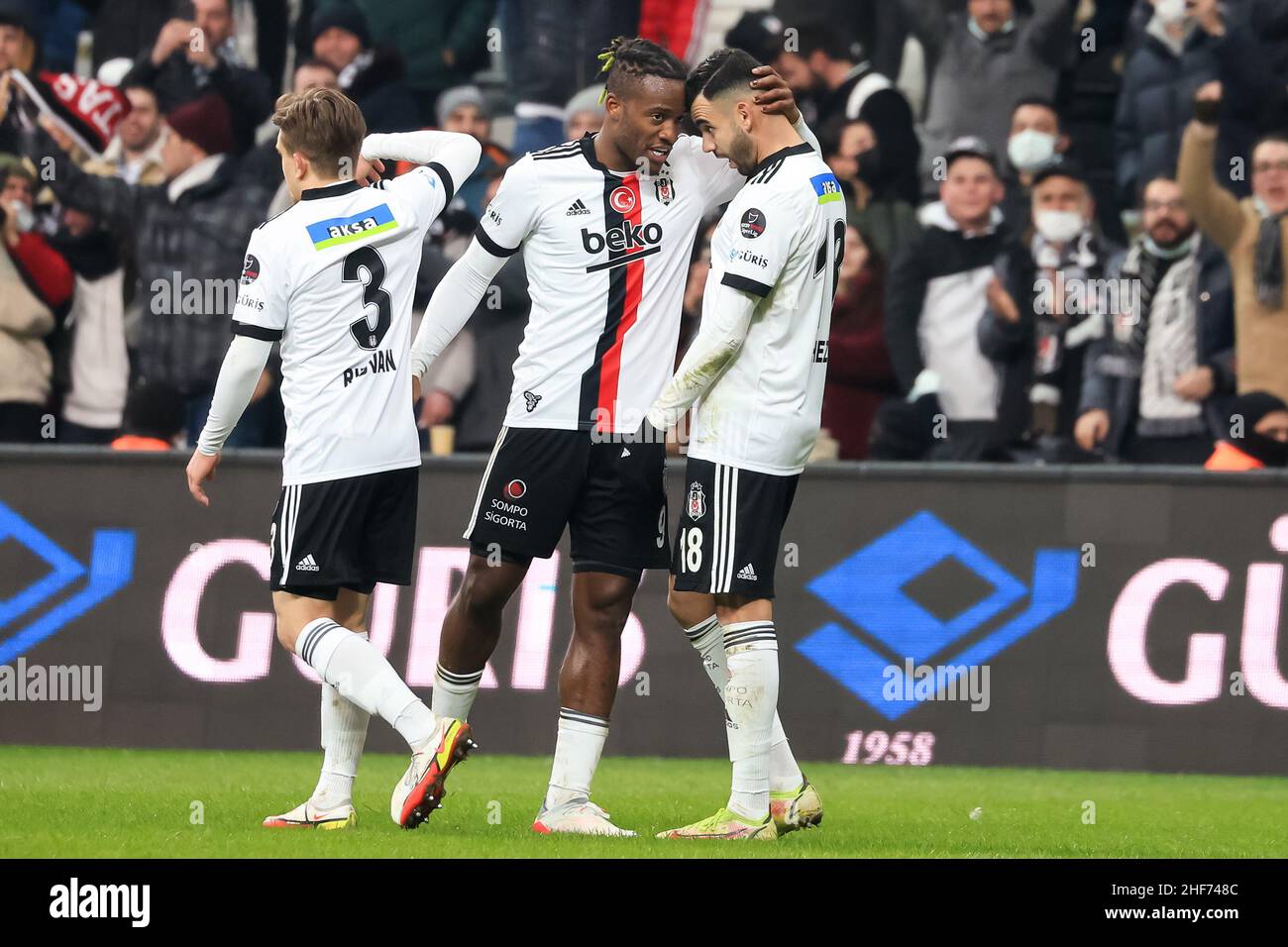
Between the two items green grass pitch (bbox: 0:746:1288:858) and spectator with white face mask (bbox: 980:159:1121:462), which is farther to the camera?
spectator with white face mask (bbox: 980:159:1121:462)

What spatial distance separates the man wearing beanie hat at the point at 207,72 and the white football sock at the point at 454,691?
17.1ft

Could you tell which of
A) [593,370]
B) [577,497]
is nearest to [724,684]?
[577,497]

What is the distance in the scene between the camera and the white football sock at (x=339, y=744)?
620cm

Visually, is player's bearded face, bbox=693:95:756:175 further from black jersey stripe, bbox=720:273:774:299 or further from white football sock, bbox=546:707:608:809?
white football sock, bbox=546:707:608:809

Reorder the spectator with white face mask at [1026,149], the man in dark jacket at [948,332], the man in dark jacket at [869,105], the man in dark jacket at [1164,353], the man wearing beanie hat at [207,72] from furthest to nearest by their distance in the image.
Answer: the man wearing beanie hat at [207,72]
the man in dark jacket at [869,105]
the spectator with white face mask at [1026,149]
the man in dark jacket at [948,332]
the man in dark jacket at [1164,353]

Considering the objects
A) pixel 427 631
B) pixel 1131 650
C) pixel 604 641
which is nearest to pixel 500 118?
pixel 427 631

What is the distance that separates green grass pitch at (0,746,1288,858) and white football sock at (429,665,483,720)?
37 cm

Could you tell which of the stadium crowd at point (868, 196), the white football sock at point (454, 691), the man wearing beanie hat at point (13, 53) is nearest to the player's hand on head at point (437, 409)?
the stadium crowd at point (868, 196)

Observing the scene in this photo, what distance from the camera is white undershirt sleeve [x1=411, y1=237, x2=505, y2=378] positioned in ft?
21.2

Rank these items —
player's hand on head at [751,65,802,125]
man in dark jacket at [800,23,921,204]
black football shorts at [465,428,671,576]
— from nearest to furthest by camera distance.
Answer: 1. player's hand on head at [751,65,802,125]
2. black football shorts at [465,428,671,576]
3. man in dark jacket at [800,23,921,204]

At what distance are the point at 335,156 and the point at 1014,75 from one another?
582cm

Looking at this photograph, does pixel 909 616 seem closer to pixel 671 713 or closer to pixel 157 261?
pixel 671 713

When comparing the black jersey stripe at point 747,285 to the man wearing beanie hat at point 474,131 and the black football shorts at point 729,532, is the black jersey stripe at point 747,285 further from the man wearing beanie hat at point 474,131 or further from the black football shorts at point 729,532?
the man wearing beanie hat at point 474,131

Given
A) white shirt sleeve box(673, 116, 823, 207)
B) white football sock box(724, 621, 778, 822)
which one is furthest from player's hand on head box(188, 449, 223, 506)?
white shirt sleeve box(673, 116, 823, 207)
